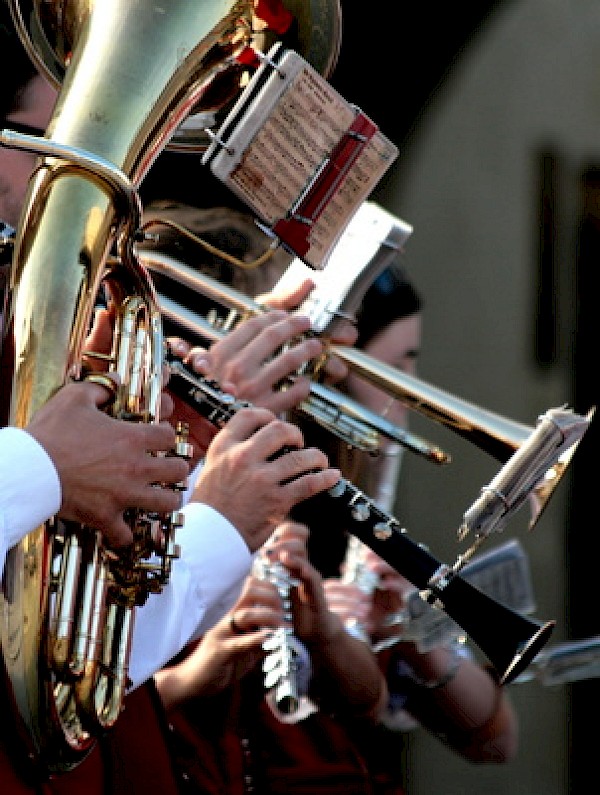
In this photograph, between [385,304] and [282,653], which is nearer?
[282,653]

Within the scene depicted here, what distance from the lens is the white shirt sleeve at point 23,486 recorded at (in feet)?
6.94

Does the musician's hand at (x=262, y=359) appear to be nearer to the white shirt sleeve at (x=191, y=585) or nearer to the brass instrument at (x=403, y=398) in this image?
the brass instrument at (x=403, y=398)

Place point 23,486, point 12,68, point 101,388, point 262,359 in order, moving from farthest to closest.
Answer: point 262,359, point 12,68, point 101,388, point 23,486

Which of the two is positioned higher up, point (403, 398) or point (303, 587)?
point (403, 398)

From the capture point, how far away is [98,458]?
85.7 inches

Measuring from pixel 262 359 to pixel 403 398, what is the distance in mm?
591

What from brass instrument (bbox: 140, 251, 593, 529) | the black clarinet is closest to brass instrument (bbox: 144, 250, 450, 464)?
brass instrument (bbox: 140, 251, 593, 529)

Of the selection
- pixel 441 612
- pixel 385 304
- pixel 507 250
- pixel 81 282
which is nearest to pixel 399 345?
pixel 385 304

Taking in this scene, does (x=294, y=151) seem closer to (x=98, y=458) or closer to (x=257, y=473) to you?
(x=257, y=473)

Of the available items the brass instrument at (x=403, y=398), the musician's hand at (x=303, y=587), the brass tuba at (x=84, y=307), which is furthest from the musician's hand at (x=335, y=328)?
the brass tuba at (x=84, y=307)

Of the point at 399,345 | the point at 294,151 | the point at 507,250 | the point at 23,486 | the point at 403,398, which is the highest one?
the point at 294,151

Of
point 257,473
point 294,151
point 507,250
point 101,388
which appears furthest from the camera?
point 507,250

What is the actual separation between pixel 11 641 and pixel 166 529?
271mm

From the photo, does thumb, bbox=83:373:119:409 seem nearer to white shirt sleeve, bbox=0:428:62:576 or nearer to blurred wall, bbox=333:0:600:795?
white shirt sleeve, bbox=0:428:62:576
